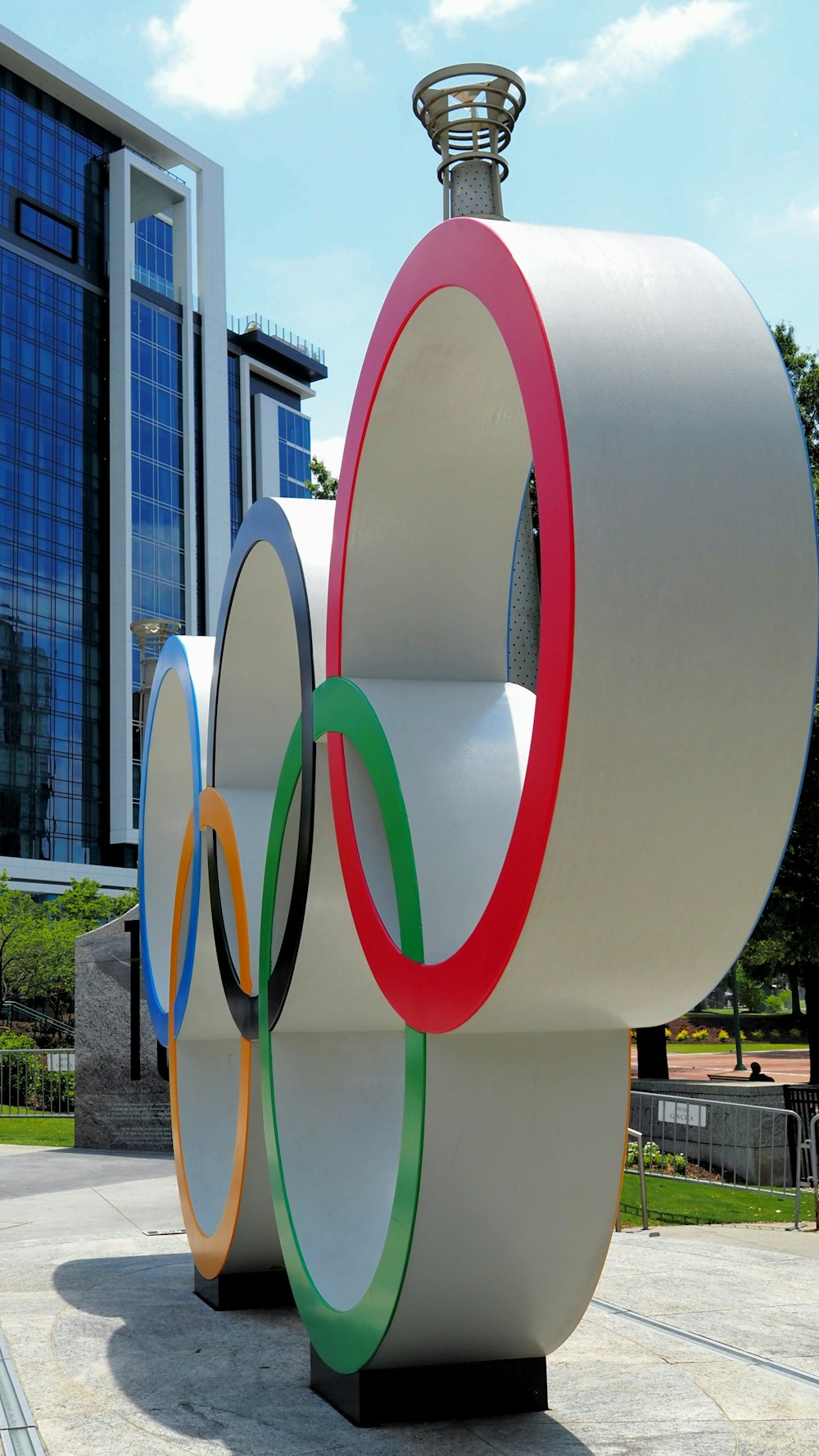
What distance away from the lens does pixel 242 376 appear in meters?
72.5

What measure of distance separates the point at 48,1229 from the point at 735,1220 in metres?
5.86

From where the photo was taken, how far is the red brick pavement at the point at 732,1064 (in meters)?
32.6

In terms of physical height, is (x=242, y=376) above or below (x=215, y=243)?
below

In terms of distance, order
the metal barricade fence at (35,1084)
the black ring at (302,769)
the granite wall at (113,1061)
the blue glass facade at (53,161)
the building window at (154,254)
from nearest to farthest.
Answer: the black ring at (302,769)
the granite wall at (113,1061)
the metal barricade fence at (35,1084)
the blue glass facade at (53,161)
the building window at (154,254)

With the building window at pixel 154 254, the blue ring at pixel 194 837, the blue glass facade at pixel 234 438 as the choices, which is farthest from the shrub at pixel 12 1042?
the blue glass facade at pixel 234 438

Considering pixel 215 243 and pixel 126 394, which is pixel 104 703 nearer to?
pixel 126 394

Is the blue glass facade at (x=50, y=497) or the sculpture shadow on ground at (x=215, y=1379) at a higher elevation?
the blue glass facade at (x=50, y=497)

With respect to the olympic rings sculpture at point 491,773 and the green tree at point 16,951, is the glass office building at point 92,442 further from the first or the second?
the olympic rings sculpture at point 491,773

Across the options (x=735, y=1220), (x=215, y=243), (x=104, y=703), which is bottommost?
(x=735, y=1220)

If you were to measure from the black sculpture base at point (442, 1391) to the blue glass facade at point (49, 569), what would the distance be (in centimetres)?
5248

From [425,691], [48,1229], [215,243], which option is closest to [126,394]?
[215,243]

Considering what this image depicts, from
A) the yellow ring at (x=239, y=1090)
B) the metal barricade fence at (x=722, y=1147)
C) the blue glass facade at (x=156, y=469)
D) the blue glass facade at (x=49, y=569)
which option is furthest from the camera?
the blue glass facade at (x=156, y=469)

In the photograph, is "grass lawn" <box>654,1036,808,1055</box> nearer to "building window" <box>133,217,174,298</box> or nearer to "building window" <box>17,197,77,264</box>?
"building window" <box>133,217,174,298</box>

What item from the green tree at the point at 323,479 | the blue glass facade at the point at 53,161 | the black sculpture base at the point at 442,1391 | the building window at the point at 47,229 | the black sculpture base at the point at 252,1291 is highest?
the blue glass facade at the point at 53,161
